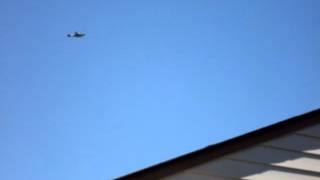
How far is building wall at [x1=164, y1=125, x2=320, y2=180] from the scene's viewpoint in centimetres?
316

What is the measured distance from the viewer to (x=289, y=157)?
10.6ft

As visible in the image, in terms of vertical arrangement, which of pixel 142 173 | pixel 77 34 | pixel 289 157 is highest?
pixel 77 34

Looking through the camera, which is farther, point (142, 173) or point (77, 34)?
point (77, 34)

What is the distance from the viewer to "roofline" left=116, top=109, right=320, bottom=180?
10.4 feet

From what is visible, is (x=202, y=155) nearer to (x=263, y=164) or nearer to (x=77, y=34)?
(x=263, y=164)

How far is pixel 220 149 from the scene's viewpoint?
10.6ft

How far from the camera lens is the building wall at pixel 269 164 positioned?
10.4 ft

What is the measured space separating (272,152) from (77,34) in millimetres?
7348

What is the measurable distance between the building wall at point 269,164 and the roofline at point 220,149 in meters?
0.04

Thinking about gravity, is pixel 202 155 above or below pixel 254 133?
below

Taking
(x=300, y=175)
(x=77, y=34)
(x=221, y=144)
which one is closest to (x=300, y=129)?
(x=300, y=175)

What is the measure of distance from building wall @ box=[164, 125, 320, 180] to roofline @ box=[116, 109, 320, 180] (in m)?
0.04

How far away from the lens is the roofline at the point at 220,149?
3.18 metres

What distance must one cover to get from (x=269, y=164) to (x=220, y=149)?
1.36 ft
